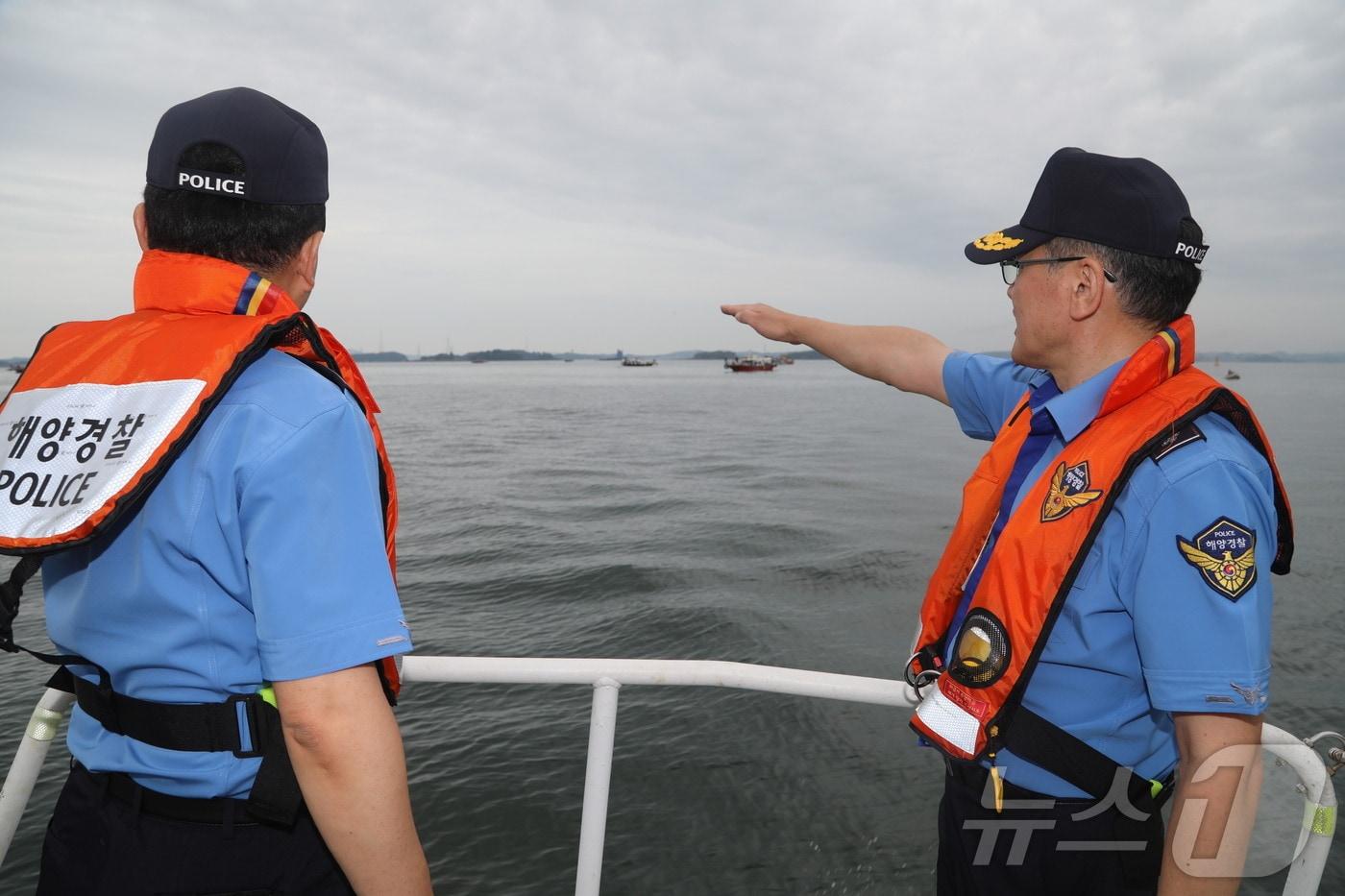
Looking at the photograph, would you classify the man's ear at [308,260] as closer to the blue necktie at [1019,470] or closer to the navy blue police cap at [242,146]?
the navy blue police cap at [242,146]

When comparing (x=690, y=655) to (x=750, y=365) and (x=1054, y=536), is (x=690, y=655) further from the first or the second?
(x=750, y=365)

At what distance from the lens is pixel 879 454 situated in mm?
23359

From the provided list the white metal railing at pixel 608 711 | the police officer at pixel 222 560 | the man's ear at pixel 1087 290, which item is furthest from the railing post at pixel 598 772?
the man's ear at pixel 1087 290

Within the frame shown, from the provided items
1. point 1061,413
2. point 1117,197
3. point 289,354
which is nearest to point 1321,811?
point 1061,413

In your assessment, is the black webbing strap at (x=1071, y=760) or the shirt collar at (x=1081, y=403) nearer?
the black webbing strap at (x=1071, y=760)

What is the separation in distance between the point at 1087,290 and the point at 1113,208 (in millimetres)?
184

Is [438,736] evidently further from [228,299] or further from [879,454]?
[879,454]

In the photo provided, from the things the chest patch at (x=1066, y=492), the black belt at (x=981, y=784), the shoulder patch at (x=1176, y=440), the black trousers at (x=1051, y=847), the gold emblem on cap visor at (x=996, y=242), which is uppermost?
the gold emblem on cap visor at (x=996, y=242)

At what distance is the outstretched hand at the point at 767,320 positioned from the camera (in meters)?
2.86

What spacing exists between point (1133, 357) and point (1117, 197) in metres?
0.37

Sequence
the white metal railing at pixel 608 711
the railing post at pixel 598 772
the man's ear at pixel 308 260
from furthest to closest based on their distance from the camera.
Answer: the railing post at pixel 598 772
the white metal railing at pixel 608 711
the man's ear at pixel 308 260

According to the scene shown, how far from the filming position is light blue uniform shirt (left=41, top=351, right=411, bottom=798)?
1.18 meters

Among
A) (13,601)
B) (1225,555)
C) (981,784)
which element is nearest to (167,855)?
(13,601)

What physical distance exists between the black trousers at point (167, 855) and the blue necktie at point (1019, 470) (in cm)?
146
